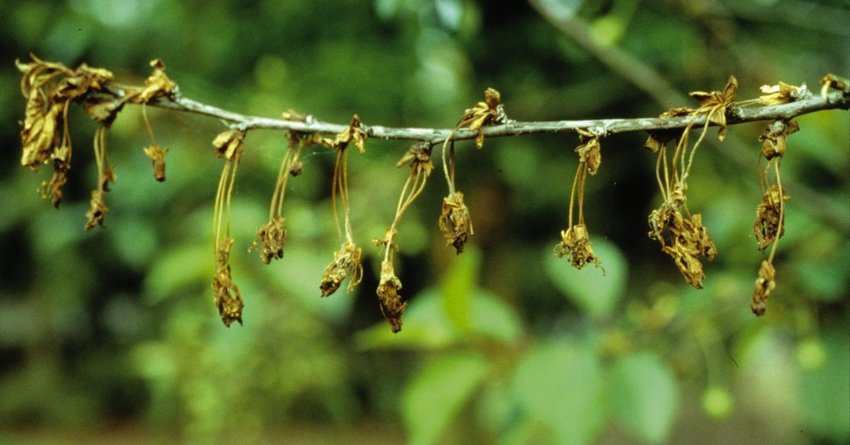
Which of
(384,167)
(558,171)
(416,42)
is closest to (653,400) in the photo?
(384,167)

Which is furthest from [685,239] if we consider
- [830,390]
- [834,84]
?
[830,390]

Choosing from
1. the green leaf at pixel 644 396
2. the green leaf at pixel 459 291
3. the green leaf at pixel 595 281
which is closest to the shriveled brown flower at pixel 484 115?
the green leaf at pixel 459 291

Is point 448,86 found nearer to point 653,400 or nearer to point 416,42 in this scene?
point 416,42

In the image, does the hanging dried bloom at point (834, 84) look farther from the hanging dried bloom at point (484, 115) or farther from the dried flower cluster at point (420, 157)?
the hanging dried bloom at point (484, 115)

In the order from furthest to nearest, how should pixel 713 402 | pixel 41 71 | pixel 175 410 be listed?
pixel 175 410
pixel 713 402
pixel 41 71

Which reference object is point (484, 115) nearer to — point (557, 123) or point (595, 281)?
point (557, 123)

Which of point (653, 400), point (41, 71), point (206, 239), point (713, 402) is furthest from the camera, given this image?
point (206, 239)

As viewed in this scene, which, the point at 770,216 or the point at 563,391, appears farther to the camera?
the point at 563,391
